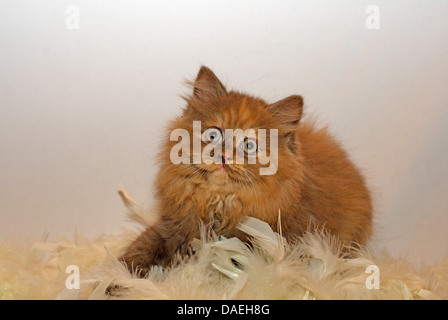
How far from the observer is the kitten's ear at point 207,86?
1.88 meters

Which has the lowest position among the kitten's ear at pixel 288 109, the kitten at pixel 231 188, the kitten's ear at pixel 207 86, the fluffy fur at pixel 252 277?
the fluffy fur at pixel 252 277

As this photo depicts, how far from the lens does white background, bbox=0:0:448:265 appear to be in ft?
8.58

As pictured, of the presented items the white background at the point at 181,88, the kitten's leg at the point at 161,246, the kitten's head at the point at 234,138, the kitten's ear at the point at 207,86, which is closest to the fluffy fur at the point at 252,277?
the kitten's leg at the point at 161,246

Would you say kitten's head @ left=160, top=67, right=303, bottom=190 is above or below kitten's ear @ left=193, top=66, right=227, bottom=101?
below

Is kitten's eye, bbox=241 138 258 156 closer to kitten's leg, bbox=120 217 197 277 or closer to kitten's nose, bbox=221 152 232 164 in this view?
kitten's nose, bbox=221 152 232 164

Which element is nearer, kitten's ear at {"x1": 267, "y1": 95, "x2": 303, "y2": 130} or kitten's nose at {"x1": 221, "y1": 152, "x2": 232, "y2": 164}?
kitten's nose at {"x1": 221, "y1": 152, "x2": 232, "y2": 164}

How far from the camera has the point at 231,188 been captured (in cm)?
175

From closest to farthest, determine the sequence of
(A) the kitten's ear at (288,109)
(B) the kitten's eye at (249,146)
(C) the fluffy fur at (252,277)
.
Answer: (C) the fluffy fur at (252,277), (B) the kitten's eye at (249,146), (A) the kitten's ear at (288,109)

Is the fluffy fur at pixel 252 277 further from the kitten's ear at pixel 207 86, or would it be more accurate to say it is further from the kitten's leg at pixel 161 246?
the kitten's ear at pixel 207 86

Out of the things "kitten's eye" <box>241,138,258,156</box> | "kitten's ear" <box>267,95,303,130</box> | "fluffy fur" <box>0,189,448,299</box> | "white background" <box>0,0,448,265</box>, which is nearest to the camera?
"fluffy fur" <box>0,189,448,299</box>

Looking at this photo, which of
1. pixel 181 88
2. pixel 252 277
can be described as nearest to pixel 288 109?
pixel 252 277

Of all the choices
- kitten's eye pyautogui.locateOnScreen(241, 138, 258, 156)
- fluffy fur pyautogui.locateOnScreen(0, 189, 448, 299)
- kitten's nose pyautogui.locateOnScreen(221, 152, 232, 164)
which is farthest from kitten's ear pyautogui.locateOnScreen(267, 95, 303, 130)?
fluffy fur pyautogui.locateOnScreen(0, 189, 448, 299)

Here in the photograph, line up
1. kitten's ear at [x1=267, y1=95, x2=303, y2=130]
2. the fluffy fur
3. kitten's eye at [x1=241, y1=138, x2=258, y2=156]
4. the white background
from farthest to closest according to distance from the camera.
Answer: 1. the white background
2. kitten's ear at [x1=267, y1=95, x2=303, y2=130]
3. kitten's eye at [x1=241, y1=138, x2=258, y2=156]
4. the fluffy fur

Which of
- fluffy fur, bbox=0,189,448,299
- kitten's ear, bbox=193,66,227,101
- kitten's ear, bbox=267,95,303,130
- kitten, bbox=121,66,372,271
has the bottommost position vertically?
fluffy fur, bbox=0,189,448,299
